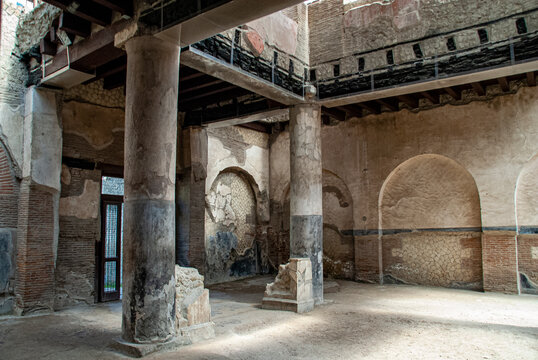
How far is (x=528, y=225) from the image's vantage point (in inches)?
344

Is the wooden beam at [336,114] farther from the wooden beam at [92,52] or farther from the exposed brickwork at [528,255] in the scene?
the wooden beam at [92,52]

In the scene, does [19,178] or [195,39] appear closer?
[195,39]

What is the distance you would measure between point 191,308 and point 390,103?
24.1 feet

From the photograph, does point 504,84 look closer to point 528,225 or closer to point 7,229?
point 528,225

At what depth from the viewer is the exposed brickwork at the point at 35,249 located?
6.73 meters

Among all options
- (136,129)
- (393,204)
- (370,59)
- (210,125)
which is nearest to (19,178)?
(136,129)

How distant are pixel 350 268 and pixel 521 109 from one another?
5543 millimetres

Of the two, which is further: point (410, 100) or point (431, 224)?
point (431, 224)

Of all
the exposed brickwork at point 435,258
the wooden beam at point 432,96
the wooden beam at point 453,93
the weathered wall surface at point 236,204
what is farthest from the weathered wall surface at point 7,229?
the wooden beam at point 453,93

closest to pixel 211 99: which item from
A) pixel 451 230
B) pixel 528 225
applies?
pixel 451 230

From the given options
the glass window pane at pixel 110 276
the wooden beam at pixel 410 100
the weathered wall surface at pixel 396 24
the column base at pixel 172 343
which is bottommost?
the column base at pixel 172 343

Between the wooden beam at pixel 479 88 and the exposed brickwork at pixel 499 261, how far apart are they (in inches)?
121

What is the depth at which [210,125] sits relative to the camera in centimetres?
966

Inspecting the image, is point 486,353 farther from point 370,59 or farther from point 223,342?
point 370,59
